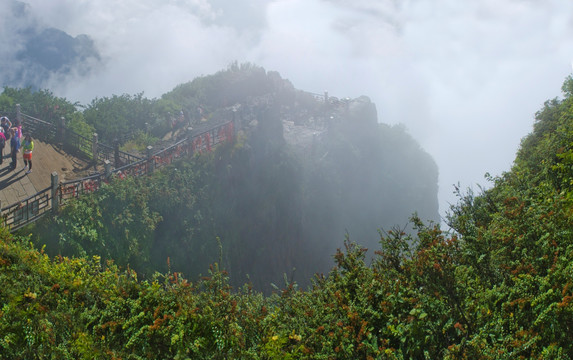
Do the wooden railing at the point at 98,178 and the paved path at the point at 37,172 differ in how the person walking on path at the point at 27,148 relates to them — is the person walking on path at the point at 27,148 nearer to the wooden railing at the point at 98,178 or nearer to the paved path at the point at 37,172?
the paved path at the point at 37,172

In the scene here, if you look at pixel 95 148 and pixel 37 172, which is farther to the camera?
pixel 95 148

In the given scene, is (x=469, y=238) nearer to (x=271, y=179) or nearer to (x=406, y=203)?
(x=271, y=179)

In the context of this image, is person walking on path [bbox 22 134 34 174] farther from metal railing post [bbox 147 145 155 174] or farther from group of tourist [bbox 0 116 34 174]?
metal railing post [bbox 147 145 155 174]

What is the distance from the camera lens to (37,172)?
2220 centimetres

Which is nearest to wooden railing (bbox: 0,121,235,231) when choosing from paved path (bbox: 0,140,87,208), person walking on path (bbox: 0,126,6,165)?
paved path (bbox: 0,140,87,208)

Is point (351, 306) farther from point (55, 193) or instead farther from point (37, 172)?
point (37, 172)

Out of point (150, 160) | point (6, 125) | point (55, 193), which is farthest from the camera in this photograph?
point (150, 160)

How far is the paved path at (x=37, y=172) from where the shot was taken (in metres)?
19.9

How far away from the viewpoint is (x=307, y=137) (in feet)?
133

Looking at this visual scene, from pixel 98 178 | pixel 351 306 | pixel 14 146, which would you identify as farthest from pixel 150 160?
pixel 351 306

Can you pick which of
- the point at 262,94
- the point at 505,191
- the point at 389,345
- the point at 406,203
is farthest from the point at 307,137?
the point at 389,345

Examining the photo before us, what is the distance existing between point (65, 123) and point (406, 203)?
34.3 meters

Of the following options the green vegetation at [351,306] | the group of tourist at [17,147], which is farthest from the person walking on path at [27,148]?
the green vegetation at [351,306]

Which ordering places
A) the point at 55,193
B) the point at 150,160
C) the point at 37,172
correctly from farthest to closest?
the point at 150,160
the point at 37,172
the point at 55,193
